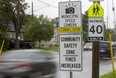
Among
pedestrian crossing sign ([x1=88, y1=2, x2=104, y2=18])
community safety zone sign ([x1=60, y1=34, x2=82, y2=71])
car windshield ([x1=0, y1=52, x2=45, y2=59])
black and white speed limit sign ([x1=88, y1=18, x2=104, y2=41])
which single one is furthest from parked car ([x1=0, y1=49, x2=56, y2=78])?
community safety zone sign ([x1=60, y1=34, x2=82, y2=71])

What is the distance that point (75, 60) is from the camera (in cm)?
951

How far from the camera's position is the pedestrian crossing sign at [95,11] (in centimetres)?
1166

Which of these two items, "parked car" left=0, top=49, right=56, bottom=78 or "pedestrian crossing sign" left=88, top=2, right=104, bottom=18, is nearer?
"pedestrian crossing sign" left=88, top=2, right=104, bottom=18

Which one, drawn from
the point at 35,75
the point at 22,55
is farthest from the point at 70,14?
the point at 22,55

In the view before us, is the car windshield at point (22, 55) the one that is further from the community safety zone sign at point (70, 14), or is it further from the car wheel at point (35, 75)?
the community safety zone sign at point (70, 14)

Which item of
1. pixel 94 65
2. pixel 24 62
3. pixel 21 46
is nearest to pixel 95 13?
pixel 94 65

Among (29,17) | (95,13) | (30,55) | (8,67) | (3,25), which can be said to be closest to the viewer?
(95,13)

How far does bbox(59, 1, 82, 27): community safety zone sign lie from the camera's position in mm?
9391

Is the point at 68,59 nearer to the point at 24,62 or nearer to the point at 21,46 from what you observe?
the point at 24,62

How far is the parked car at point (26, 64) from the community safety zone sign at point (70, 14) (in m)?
4.83

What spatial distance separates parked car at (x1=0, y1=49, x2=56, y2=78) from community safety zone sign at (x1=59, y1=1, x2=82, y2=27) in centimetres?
483

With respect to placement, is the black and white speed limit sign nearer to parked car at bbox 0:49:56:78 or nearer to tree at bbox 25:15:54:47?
parked car at bbox 0:49:56:78

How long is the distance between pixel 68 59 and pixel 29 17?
60.1 meters

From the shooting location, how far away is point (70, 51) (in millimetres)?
9570
